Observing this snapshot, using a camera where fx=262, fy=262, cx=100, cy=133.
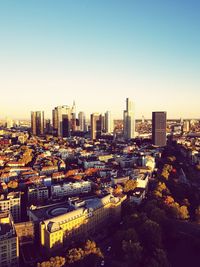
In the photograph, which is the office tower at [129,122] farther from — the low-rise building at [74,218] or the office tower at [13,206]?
the office tower at [13,206]

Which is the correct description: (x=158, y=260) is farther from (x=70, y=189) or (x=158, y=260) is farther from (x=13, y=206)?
(x=70, y=189)

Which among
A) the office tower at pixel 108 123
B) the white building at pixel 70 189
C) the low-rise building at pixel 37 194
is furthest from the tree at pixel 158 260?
the office tower at pixel 108 123

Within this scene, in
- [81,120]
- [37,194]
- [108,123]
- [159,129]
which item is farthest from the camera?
[81,120]

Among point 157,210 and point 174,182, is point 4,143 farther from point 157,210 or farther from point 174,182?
point 157,210

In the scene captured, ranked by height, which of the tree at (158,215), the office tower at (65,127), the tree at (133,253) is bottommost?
the tree at (133,253)

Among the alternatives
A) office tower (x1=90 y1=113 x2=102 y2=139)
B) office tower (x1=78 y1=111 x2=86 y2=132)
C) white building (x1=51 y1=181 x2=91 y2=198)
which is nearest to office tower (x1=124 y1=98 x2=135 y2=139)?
office tower (x1=90 y1=113 x2=102 y2=139)

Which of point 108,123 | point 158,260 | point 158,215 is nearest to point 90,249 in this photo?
point 158,260
